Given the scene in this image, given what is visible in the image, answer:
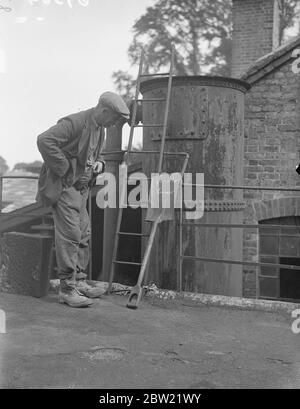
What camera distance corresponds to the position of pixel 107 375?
2.99 metres

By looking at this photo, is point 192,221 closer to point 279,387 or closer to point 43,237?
point 43,237

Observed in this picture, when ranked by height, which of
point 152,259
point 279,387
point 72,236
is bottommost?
point 279,387

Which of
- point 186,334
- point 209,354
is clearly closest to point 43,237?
point 186,334

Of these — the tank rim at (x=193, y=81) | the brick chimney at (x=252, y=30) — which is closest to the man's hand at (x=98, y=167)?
the tank rim at (x=193, y=81)

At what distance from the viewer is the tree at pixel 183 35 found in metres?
23.3

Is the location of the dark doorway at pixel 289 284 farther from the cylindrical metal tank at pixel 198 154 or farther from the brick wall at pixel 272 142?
the cylindrical metal tank at pixel 198 154

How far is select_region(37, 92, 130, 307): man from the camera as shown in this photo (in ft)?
14.5

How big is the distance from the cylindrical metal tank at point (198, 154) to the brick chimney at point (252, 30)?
5.99m

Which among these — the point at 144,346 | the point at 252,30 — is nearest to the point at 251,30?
the point at 252,30

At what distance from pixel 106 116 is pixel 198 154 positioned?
1557mm

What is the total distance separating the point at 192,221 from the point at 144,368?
2.66 m

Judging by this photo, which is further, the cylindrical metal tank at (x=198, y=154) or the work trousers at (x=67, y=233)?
the cylindrical metal tank at (x=198, y=154)

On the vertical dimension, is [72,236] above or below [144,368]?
above
